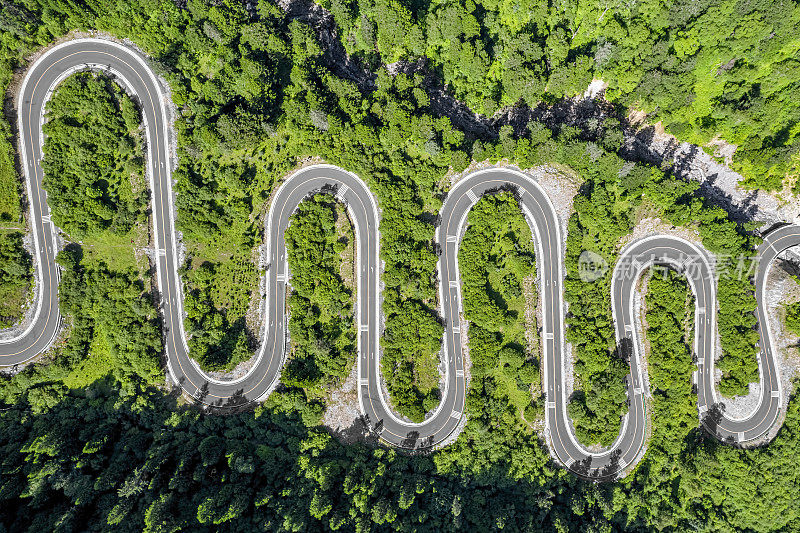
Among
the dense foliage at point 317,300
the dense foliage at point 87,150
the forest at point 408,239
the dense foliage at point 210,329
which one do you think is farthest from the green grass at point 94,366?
the dense foliage at point 317,300

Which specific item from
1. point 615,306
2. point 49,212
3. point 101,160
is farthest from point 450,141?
point 49,212

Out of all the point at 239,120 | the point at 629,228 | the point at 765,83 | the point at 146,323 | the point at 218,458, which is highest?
the point at 765,83

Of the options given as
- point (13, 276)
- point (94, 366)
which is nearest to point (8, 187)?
point (13, 276)

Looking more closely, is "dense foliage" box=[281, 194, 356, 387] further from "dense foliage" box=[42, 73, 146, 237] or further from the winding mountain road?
"dense foliage" box=[42, 73, 146, 237]

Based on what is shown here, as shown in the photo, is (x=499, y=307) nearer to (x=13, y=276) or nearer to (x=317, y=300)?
(x=317, y=300)

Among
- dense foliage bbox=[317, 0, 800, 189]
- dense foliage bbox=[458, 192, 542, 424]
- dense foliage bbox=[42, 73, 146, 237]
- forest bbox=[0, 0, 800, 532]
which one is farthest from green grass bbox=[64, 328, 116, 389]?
dense foliage bbox=[317, 0, 800, 189]

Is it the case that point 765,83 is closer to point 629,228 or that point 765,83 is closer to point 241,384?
point 629,228
